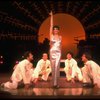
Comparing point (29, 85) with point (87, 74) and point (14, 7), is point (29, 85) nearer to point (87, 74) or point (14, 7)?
point (87, 74)

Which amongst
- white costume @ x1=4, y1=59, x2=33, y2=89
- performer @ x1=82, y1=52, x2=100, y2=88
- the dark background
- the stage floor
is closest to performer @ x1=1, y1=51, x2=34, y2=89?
white costume @ x1=4, y1=59, x2=33, y2=89

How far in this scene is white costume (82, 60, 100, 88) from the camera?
6.66 meters

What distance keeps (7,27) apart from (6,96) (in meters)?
4.84

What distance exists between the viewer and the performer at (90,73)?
21.9ft

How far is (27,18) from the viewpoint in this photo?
9.96 metres

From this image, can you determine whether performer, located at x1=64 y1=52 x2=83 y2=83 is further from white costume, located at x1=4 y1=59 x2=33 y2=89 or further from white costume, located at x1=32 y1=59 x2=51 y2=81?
white costume, located at x1=4 y1=59 x2=33 y2=89

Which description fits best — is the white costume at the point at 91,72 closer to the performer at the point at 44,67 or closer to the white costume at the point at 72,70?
the white costume at the point at 72,70

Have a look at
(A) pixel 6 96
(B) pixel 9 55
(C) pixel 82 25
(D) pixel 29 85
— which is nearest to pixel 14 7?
(B) pixel 9 55

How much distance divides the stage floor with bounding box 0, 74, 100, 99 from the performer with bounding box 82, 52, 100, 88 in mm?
189

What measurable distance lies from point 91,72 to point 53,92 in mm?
1124

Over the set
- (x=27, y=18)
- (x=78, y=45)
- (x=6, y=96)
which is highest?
(x=27, y=18)

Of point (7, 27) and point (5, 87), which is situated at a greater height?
point (7, 27)

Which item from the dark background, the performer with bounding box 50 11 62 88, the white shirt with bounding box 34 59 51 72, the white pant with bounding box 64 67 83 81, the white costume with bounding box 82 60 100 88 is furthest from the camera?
the dark background

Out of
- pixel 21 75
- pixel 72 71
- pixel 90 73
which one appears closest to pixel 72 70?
pixel 72 71
